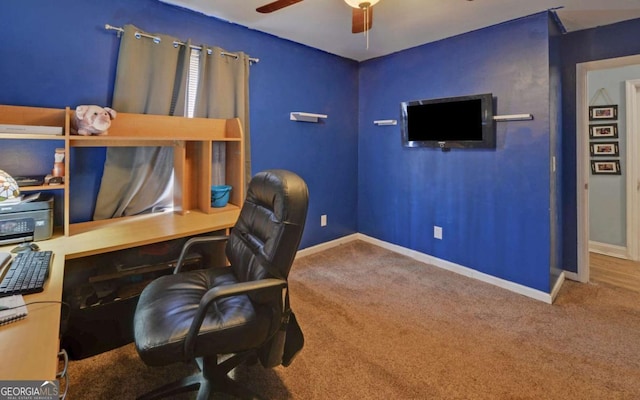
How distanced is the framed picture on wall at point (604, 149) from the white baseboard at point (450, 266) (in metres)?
1.66

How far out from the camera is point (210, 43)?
2.61 m

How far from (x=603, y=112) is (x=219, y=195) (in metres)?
4.13

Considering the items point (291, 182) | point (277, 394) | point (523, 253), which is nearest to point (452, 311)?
point (523, 253)

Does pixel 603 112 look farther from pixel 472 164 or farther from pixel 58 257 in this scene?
pixel 58 257

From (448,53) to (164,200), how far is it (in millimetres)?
2803

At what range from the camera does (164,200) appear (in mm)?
2473

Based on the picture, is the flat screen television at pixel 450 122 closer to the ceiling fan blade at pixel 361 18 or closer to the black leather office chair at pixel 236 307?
the ceiling fan blade at pixel 361 18

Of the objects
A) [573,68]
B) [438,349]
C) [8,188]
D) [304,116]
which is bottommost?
[438,349]

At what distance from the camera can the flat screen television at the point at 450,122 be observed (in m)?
2.77

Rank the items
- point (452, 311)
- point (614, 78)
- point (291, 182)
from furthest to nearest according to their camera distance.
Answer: point (614, 78) < point (452, 311) < point (291, 182)

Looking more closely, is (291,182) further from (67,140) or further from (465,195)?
(465,195)

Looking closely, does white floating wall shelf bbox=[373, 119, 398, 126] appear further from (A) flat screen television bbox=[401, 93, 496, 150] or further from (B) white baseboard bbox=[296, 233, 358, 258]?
(B) white baseboard bbox=[296, 233, 358, 258]

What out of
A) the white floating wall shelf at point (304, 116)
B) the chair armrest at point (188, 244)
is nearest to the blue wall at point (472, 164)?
the white floating wall shelf at point (304, 116)

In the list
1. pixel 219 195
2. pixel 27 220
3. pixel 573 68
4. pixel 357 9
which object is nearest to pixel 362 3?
pixel 357 9
